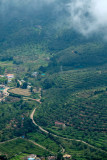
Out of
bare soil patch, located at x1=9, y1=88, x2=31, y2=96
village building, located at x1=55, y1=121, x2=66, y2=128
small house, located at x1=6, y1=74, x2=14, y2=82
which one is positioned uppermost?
small house, located at x1=6, y1=74, x2=14, y2=82

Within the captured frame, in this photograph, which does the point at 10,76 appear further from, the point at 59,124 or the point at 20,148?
the point at 20,148

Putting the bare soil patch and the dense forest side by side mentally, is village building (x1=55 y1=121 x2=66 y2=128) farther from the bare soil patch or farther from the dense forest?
the bare soil patch

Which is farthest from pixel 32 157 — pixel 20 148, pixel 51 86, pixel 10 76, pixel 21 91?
pixel 10 76

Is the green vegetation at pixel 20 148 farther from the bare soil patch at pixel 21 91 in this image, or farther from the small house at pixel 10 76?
the small house at pixel 10 76

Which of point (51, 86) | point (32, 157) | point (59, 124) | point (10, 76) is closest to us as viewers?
point (32, 157)

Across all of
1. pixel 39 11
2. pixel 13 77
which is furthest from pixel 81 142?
pixel 39 11

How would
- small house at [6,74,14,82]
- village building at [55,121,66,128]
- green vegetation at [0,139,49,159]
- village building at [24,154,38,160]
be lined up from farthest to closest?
1. small house at [6,74,14,82]
2. village building at [55,121,66,128]
3. green vegetation at [0,139,49,159]
4. village building at [24,154,38,160]

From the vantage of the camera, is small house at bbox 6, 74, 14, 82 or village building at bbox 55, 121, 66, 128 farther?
small house at bbox 6, 74, 14, 82

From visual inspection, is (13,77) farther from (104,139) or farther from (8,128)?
(104,139)

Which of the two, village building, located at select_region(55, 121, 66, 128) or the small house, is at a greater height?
the small house

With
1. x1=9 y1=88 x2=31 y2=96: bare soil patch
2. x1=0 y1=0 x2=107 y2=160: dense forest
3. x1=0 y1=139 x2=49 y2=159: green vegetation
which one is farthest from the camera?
x1=9 y1=88 x2=31 y2=96: bare soil patch

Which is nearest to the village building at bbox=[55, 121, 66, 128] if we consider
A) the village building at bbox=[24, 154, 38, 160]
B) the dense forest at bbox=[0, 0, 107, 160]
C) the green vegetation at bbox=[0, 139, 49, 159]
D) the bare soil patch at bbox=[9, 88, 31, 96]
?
the dense forest at bbox=[0, 0, 107, 160]
